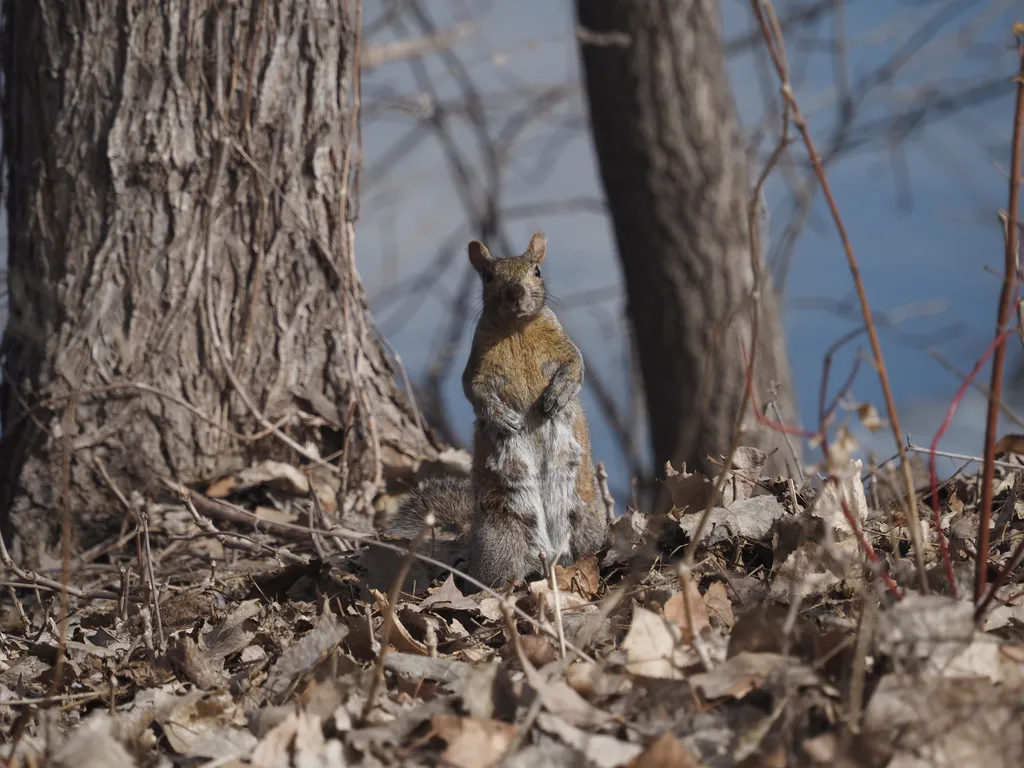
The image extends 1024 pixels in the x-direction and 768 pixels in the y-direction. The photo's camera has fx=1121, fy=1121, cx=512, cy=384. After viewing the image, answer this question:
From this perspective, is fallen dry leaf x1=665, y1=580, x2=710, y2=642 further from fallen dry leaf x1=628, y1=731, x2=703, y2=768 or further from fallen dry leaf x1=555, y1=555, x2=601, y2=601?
fallen dry leaf x1=555, y1=555, x2=601, y2=601

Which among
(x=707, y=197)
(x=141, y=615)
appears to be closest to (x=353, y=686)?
(x=141, y=615)

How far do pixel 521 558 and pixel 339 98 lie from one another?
2.34 m

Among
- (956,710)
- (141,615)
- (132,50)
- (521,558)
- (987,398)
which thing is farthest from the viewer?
(132,50)

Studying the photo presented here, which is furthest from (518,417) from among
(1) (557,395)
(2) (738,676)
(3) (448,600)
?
(2) (738,676)

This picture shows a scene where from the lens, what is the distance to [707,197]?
709 centimetres

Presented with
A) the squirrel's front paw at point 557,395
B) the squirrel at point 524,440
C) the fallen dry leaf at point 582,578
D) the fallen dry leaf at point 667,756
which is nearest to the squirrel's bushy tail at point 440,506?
the squirrel at point 524,440

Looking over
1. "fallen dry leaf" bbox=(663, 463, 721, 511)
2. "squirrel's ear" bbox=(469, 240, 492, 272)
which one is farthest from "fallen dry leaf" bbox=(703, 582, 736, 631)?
"squirrel's ear" bbox=(469, 240, 492, 272)

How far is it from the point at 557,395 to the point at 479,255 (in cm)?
64

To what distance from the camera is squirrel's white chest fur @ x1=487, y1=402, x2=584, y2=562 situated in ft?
11.9

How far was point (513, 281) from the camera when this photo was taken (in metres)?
3.72

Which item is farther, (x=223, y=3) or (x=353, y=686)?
(x=223, y=3)

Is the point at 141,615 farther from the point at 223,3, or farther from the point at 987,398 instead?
the point at 223,3

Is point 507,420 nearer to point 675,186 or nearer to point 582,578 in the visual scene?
point 582,578

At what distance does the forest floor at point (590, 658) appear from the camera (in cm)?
212
